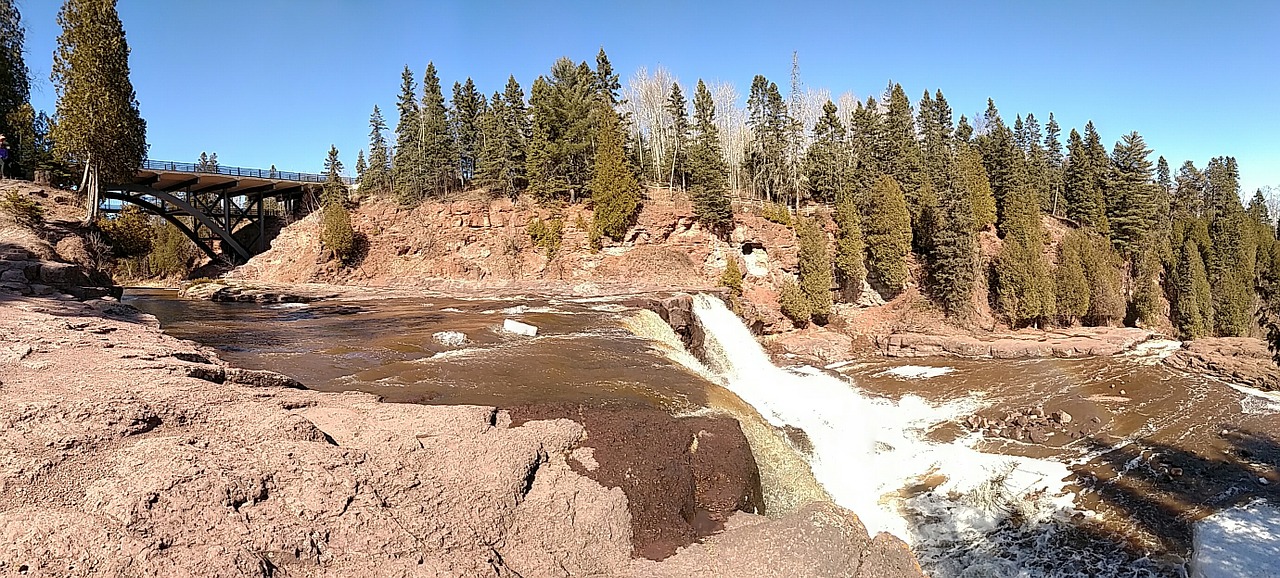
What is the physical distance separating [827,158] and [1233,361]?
80.1 ft

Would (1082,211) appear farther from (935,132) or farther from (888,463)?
(888,463)

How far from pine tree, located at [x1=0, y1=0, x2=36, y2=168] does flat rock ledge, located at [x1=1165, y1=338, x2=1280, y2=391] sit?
47.6m


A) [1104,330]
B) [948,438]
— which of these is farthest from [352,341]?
[1104,330]

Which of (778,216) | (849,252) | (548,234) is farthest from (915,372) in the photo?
(548,234)

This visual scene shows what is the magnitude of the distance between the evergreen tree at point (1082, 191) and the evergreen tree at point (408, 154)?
1916 inches

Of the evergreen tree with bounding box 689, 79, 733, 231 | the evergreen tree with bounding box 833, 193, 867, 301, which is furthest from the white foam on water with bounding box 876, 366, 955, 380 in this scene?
the evergreen tree with bounding box 689, 79, 733, 231

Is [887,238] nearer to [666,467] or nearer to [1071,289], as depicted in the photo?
[1071,289]

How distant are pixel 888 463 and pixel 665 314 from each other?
361 inches

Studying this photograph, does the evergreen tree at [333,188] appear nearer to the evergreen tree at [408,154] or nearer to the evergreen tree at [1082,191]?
the evergreen tree at [408,154]

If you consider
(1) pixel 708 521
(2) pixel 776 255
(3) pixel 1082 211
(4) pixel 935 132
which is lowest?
(1) pixel 708 521

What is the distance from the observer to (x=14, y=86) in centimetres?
2609

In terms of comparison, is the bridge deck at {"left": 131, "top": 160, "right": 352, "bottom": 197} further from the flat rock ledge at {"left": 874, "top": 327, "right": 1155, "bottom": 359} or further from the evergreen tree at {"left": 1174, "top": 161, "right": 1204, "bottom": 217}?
the evergreen tree at {"left": 1174, "top": 161, "right": 1204, "bottom": 217}

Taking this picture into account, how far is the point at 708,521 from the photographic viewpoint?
6.30 m

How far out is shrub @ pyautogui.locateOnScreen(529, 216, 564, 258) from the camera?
1462 inches
